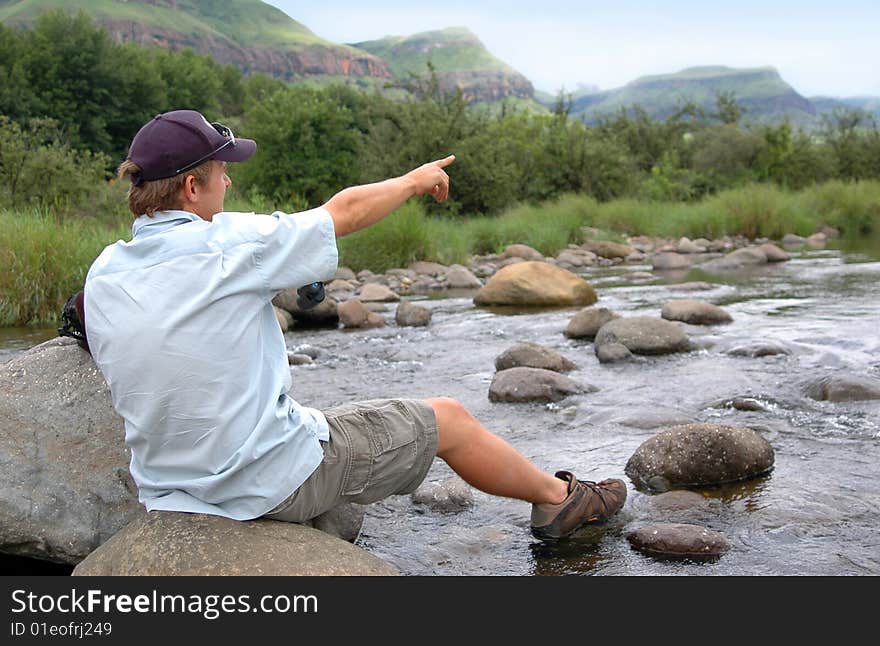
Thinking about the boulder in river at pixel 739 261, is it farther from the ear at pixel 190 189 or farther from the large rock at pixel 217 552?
the ear at pixel 190 189

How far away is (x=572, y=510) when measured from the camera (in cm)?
382

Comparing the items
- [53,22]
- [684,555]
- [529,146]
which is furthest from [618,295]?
[53,22]

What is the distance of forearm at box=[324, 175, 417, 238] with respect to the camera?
2.81 metres

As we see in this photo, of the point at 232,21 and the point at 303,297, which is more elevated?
the point at 232,21

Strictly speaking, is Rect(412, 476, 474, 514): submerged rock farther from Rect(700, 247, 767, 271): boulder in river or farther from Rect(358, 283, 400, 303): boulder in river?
Rect(700, 247, 767, 271): boulder in river

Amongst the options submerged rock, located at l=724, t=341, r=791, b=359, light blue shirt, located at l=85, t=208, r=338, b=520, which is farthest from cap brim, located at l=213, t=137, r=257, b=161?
submerged rock, located at l=724, t=341, r=791, b=359

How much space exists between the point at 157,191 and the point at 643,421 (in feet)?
12.5

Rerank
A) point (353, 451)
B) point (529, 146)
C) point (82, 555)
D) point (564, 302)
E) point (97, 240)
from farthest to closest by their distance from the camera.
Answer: point (529, 146)
point (564, 302)
point (97, 240)
point (82, 555)
point (353, 451)

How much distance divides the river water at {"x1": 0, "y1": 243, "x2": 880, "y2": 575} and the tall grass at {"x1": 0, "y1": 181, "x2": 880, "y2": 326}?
0.84 m

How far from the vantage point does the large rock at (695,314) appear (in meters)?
9.70

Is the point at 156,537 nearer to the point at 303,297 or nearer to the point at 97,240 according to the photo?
the point at 303,297

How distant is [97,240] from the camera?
1056cm

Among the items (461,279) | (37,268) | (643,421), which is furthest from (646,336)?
(461,279)
